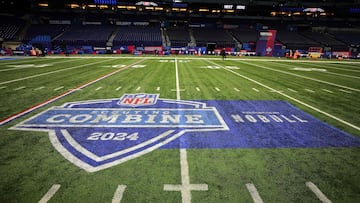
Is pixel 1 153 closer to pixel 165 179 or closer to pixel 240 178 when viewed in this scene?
pixel 165 179

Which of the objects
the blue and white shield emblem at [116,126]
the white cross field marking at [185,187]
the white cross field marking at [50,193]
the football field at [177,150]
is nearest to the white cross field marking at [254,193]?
the football field at [177,150]

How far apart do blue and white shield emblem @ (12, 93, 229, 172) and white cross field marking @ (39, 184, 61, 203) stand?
54 centimetres

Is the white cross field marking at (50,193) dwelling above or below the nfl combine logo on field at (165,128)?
below

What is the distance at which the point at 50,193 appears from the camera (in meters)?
2.98

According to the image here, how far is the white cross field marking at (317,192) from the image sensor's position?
9.61ft

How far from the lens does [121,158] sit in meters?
3.96

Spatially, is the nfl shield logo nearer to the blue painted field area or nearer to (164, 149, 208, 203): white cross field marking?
the blue painted field area

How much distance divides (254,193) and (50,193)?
285cm

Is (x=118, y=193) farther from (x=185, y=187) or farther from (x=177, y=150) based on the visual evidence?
(x=177, y=150)

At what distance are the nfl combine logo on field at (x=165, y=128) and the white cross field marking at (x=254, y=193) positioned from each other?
54.1 inches

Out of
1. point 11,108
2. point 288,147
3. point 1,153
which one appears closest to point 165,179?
point 288,147

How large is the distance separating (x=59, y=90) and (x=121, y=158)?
7562mm

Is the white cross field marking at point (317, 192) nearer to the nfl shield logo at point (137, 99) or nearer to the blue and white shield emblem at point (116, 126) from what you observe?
the blue and white shield emblem at point (116, 126)

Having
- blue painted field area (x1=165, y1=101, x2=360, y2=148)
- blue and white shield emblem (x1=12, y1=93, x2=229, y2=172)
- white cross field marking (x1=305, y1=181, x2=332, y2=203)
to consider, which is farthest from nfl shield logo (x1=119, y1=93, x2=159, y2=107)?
white cross field marking (x1=305, y1=181, x2=332, y2=203)
